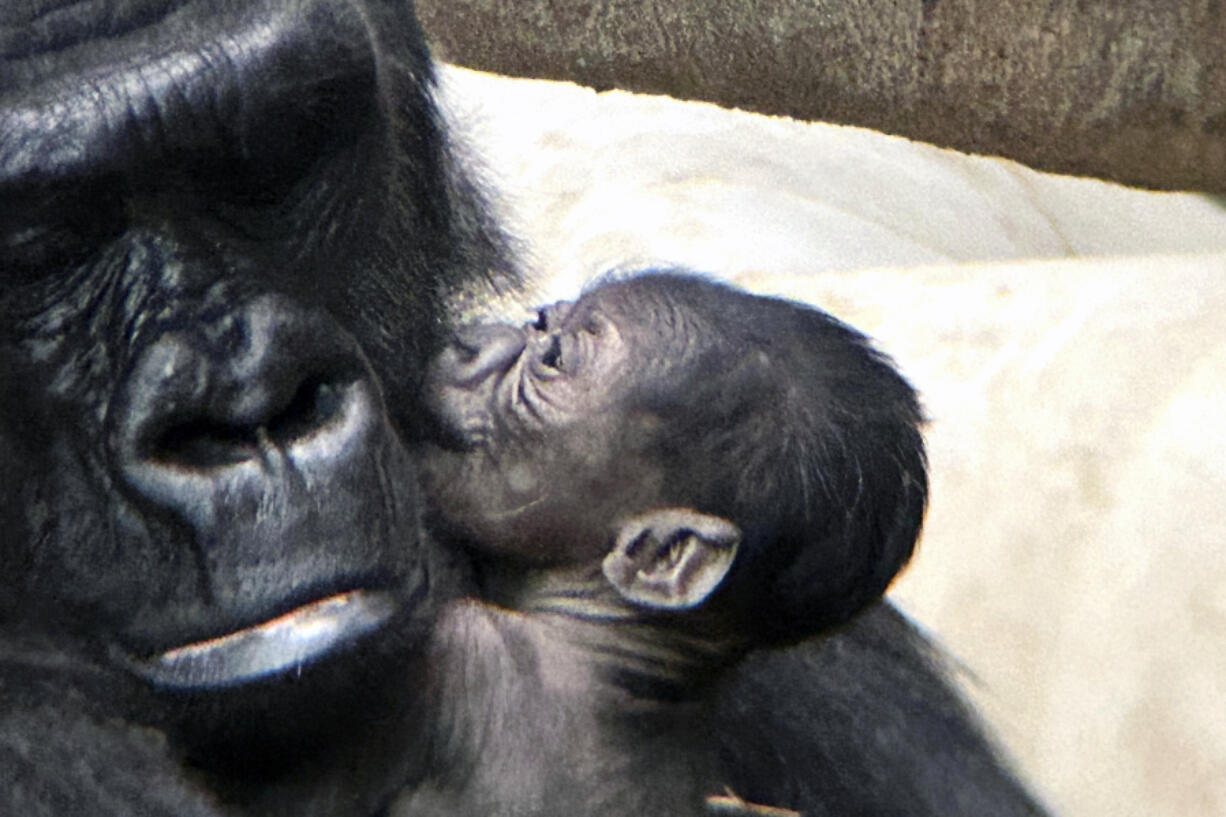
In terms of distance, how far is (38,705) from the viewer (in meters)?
1.62

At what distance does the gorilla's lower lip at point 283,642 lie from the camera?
4.39 ft

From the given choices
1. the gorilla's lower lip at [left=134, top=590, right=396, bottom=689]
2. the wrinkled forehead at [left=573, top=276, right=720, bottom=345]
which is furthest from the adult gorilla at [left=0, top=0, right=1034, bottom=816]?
the wrinkled forehead at [left=573, top=276, right=720, bottom=345]

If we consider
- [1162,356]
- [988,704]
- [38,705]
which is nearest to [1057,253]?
[1162,356]

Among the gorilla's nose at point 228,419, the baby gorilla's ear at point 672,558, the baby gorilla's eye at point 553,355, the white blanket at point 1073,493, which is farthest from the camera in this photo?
the white blanket at point 1073,493

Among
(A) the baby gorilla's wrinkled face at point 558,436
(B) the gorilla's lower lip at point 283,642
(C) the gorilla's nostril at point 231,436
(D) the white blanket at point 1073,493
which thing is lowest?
(D) the white blanket at point 1073,493

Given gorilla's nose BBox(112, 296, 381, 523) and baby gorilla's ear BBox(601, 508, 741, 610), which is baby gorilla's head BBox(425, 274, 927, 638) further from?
gorilla's nose BBox(112, 296, 381, 523)

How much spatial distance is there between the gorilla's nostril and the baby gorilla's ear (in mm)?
505

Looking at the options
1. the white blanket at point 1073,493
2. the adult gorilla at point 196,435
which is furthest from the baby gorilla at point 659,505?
the white blanket at point 1073,493

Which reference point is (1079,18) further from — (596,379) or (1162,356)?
(596,379)

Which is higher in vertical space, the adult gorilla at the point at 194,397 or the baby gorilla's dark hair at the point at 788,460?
the adult gorilla at the point at 194,397

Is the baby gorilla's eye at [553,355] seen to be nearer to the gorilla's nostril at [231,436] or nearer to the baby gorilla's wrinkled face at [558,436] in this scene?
the baby gorilla's wrinkled face at [558,436]

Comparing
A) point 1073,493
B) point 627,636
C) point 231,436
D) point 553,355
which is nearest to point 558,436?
point 553,355

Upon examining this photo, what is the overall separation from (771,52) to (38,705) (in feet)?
5.94

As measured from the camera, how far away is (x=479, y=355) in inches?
75.8
